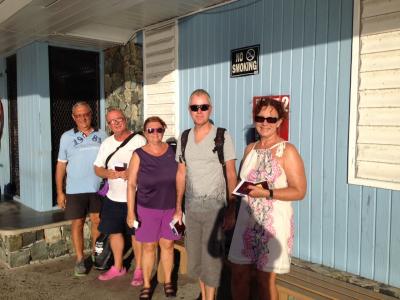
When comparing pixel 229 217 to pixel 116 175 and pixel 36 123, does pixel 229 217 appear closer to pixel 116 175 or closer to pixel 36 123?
pixel 116 175

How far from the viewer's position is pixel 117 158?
12.1 ft

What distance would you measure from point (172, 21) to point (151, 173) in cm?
254

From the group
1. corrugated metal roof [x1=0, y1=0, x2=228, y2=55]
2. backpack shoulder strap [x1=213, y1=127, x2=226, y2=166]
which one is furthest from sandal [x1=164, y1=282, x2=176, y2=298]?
corrugated metal roof [x1=0, y1=0, x2=228, y2=55]

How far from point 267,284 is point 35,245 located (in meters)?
3.25

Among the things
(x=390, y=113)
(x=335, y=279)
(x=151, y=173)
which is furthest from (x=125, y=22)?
(x=335, y=279)

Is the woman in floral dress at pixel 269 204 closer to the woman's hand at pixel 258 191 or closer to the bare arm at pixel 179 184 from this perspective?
the woman's hand at pixel 258 191

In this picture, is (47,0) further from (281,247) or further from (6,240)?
(281,247)

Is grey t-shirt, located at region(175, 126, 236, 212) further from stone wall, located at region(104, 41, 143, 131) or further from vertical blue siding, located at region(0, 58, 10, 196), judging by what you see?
vertical blue siding, located at region(0, 58, 10, 196)

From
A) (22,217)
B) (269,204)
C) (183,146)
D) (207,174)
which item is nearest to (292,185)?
(269,204)

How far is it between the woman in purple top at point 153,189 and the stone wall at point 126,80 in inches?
97.5

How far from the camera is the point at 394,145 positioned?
9.95ft

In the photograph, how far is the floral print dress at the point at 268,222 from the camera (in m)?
2.55

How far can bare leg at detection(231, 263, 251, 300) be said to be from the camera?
2762 millimetres

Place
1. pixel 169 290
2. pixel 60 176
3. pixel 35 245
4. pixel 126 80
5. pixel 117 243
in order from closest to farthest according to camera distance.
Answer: pixel 169 290
pixel 117 243
pixel 60 176
pixel 35 245
pixel 126 80
